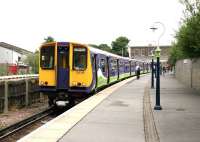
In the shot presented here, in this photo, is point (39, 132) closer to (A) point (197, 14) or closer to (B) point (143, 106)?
(B) point (143, 106)

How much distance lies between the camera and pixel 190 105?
66.5ft

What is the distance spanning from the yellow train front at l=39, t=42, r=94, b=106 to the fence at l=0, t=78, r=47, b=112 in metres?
2.04

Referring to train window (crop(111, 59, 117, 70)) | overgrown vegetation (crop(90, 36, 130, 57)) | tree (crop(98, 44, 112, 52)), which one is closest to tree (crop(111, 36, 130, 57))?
overgrown vegetation (crop(90, 36, 130, 57))

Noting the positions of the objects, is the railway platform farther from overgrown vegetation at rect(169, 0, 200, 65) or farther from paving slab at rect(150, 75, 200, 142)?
overgrown vegetation at rect(169, 0, 200, 65)

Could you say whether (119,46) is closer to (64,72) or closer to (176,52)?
(176,52)

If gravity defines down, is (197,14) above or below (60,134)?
above

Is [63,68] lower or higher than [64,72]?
higher

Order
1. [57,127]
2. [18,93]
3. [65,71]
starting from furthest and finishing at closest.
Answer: [18,93] → [65,71] → [57,127]

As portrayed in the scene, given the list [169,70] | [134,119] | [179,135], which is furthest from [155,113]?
[169,70]

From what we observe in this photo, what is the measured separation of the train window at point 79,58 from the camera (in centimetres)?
2275

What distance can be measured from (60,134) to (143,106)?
8613mm

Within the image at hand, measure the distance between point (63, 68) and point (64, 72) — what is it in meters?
0.20

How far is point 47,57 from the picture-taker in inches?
901

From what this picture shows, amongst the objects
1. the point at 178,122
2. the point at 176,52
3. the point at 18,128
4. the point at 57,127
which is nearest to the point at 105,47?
the point at 176,52
